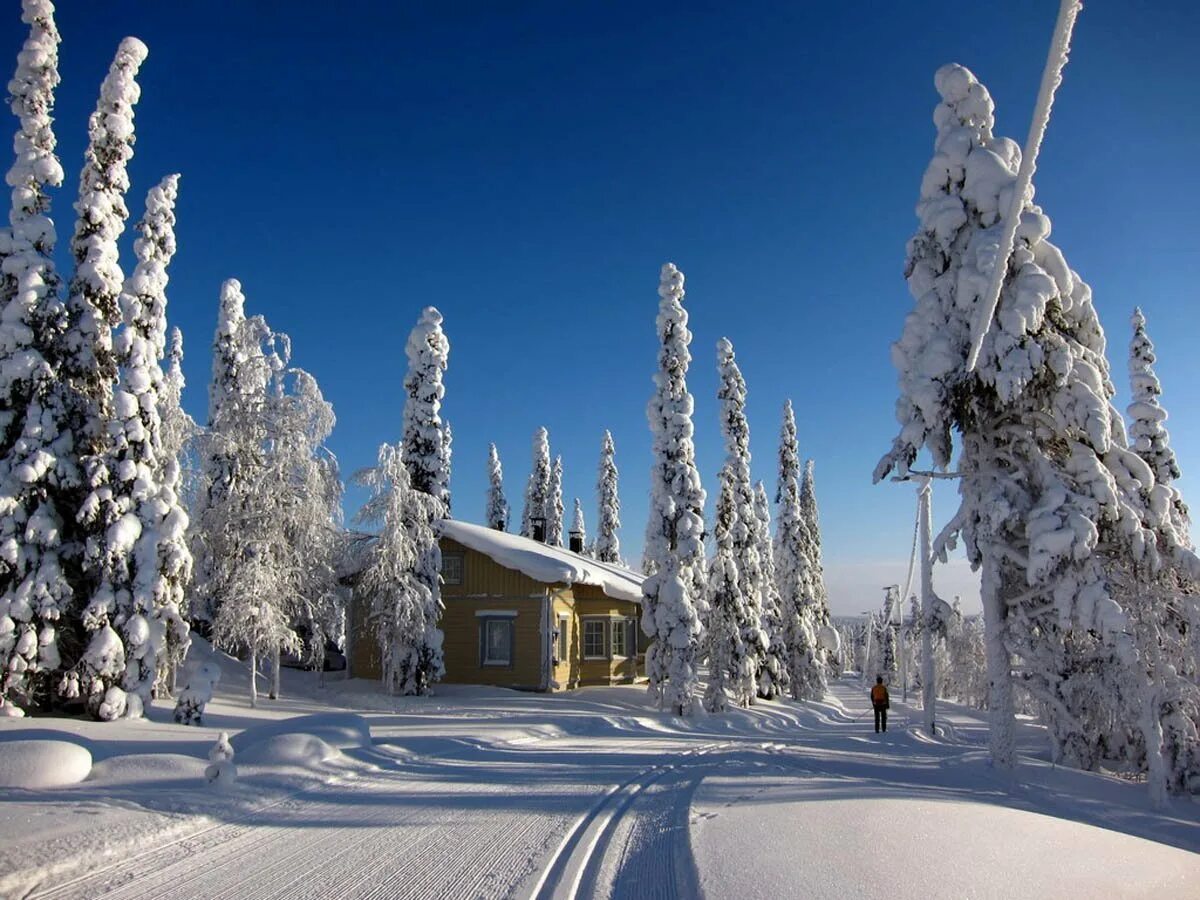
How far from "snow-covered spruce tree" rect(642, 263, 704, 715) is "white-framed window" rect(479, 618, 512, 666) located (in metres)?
6.93

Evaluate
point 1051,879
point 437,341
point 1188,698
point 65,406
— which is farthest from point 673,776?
point 437,341

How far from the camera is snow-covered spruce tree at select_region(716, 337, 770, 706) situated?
28250mm

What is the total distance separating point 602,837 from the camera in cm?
761

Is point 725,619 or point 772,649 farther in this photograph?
point 772,649

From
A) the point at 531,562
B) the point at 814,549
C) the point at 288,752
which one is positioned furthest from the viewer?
the point at 814,549

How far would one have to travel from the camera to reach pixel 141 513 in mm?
17969

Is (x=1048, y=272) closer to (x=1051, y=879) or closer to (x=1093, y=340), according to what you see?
(x=1093, y=340)

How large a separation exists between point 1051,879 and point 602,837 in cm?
384

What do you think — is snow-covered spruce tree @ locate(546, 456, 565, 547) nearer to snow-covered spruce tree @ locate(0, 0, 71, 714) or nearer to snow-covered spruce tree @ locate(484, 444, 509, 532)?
snow-covered spruce tree @ locate(484, 444, 509, 532)

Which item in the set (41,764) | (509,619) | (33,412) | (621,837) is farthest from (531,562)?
(621,837)

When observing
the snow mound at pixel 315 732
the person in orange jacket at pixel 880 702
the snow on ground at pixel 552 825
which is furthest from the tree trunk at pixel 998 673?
the snow mound at pixel 315 732

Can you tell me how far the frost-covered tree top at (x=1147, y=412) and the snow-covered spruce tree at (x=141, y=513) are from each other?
2664cm

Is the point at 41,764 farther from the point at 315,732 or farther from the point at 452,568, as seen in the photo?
the point at 452,568

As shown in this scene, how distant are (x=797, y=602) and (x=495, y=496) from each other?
41.4m
